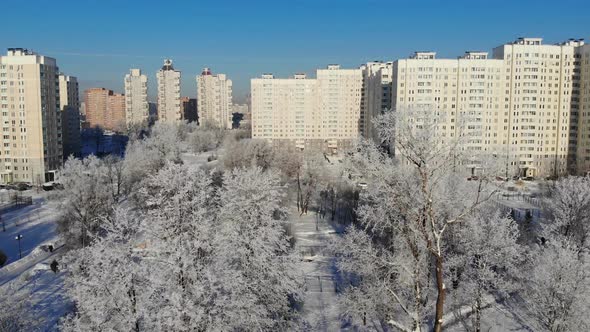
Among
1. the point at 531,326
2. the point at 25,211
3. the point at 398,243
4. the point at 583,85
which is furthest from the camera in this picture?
the point at 583,85

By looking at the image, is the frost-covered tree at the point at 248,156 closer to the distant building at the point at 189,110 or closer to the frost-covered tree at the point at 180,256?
the frost-covered tree at the point at 180,256

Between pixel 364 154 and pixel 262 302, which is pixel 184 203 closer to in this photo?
pixel 364 154

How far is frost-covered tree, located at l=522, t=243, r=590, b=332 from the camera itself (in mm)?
13607

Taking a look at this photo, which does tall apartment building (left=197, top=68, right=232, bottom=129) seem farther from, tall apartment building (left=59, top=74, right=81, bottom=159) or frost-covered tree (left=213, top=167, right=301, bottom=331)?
frost-covered tree (left=213, top=167, right=301, bottom=331)

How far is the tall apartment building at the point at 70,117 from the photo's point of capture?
69887 millimetres

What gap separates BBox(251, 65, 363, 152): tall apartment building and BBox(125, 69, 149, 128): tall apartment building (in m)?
37.4

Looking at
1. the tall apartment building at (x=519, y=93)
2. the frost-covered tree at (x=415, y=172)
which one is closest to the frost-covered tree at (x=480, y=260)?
the frost-covered tree at (x=415, y=172)

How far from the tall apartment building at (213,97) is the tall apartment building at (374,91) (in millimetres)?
39347

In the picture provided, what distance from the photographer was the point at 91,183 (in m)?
28.6

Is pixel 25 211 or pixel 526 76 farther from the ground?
pixel 526 76

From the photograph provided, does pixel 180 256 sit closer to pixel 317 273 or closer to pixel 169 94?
pixel 317 273

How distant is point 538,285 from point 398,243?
14.0 ft

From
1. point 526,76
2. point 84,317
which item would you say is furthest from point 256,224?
point 526,76

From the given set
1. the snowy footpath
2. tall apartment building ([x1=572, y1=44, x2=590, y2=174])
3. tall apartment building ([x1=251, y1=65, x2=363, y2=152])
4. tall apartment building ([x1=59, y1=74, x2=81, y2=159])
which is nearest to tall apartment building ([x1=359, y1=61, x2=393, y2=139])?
tall apartment building ([x1=251, y1=65, x2=363, y2=152])
